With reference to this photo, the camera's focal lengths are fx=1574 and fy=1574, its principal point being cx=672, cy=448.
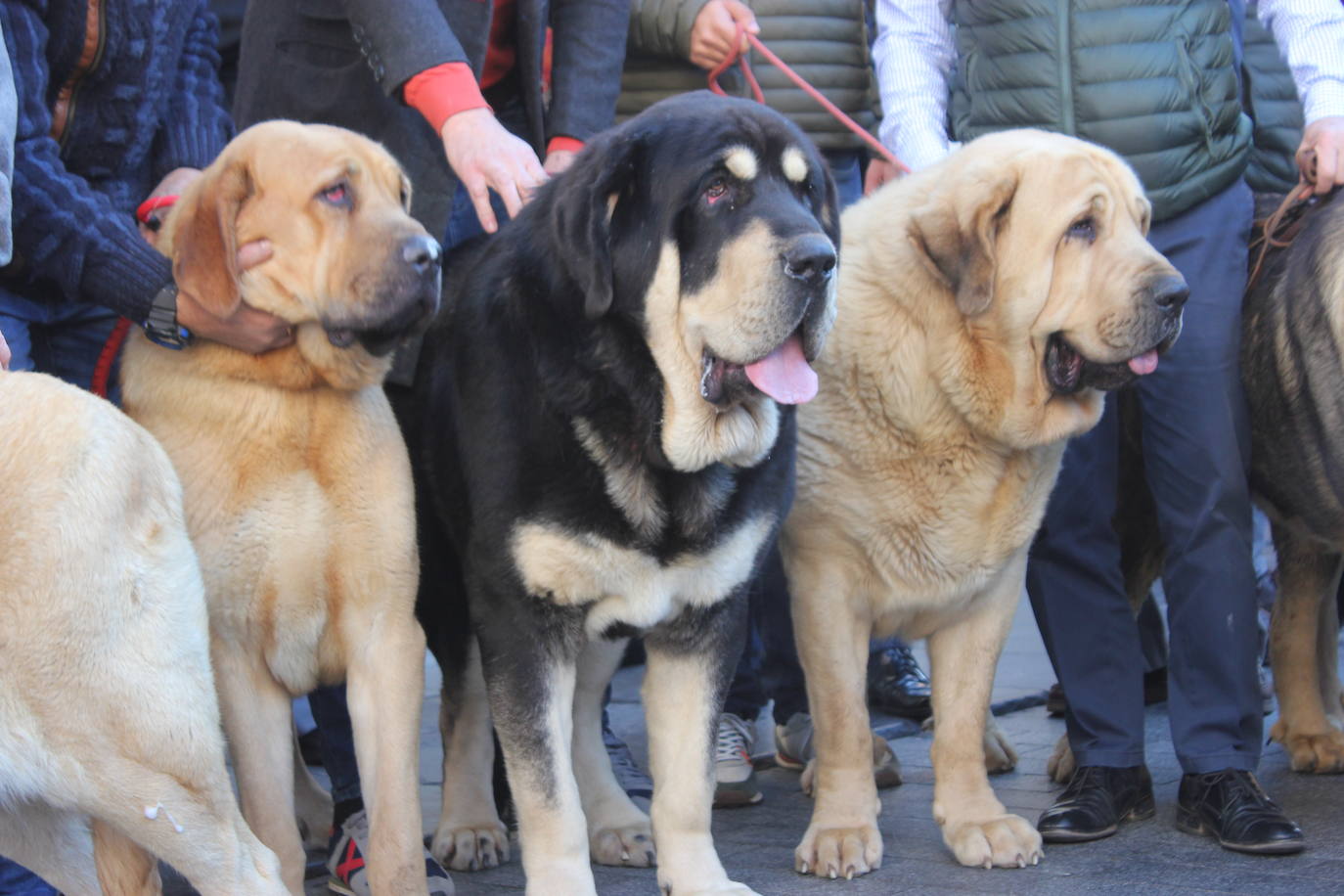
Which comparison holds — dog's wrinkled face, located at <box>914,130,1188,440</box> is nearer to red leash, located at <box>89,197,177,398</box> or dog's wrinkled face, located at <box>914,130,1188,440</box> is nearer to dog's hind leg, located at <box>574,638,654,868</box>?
dog's hind leg, located at <box>574,638,654,868</box>

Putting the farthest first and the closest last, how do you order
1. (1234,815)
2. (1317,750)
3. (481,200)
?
(1317,750) < (1234,815) < (481,200)

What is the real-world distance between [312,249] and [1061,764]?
248 centimetres

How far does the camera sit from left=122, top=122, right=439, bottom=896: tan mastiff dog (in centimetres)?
312

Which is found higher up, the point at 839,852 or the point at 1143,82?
the point at 1143,82

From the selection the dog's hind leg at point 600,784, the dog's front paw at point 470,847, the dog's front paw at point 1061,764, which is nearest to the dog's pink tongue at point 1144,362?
the dog's front paw at point 1061,764

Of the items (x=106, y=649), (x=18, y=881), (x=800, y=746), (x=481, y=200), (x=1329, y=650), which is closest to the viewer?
(x=106, y=649)

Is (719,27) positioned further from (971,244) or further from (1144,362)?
(1144,362)

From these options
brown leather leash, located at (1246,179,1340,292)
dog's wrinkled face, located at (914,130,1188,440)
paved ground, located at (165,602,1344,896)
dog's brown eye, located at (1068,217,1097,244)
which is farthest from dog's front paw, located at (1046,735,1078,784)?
dog's brown eye, located at (1068,217,1097,244)

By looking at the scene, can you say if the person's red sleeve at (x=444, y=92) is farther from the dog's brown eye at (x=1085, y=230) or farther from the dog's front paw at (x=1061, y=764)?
the dog's front paw at (x=1061, y=764)

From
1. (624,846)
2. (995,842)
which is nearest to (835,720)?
(995,842)

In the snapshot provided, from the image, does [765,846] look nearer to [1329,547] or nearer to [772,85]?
[1329,547]

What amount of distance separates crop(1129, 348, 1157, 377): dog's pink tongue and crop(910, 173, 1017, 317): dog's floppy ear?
351 mm

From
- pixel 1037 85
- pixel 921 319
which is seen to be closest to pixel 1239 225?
pixel 1037 85

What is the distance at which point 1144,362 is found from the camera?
3.54m
